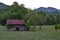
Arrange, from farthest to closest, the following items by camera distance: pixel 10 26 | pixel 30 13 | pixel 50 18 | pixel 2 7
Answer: pixel 2 7 → pixel 50 18 → pixel 30 13 → pixel 10 26

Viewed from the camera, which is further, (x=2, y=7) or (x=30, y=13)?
(x=2, y=7)

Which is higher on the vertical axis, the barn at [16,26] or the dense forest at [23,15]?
the dense forest at [23,15]

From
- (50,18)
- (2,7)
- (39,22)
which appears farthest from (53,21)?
(2,7)

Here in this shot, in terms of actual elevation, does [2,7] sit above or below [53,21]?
above

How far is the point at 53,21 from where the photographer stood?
6431cm

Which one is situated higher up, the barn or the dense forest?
the dense forest

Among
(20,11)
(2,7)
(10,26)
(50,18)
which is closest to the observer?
(10,26)

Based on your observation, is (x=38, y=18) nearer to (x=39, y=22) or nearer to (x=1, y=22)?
(x=39, y=22)

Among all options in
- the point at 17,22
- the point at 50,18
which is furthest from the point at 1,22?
the point at 50,18

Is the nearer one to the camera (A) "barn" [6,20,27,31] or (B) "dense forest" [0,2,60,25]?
(A) "barn" [6,20,27,31]

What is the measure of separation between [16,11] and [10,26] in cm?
1596

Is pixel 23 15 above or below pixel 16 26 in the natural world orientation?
above

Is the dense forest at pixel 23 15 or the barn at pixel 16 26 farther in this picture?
the dense forest at pixel 23 15

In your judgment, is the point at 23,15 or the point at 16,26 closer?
the point at 16,26
